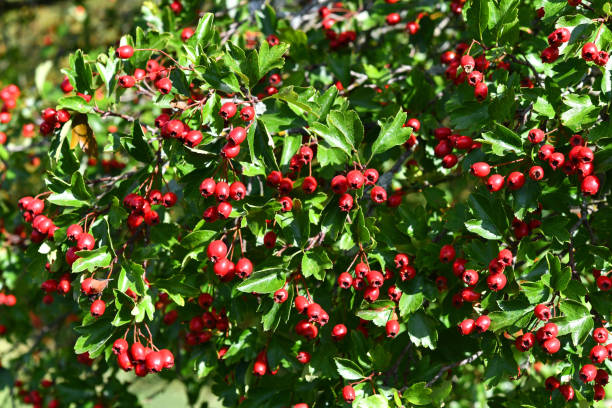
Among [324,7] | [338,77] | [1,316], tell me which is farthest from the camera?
[1,316]

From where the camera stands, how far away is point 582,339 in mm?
1819

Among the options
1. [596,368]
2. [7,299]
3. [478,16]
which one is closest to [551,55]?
[478,16]

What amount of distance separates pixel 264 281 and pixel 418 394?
28.0 inches

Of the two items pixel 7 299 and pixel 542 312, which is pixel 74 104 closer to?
pixel 7 299

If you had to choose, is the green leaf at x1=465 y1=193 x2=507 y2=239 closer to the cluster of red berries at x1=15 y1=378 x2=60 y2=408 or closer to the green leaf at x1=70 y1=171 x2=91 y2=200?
the green leaf at x1=70 y1=171 x2=91 y2=200

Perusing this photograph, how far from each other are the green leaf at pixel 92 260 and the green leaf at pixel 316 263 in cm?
73

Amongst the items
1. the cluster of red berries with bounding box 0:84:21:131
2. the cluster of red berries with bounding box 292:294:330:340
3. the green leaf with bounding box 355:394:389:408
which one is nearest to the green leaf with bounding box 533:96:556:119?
the cluster of red berries with bounding box 292:294:330:340

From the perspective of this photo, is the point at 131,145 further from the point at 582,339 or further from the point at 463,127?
the point at 582,339

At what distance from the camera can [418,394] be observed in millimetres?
2010

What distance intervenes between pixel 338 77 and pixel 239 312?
125 cm

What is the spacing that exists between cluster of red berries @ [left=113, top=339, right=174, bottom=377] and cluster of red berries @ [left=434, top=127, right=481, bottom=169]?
1.34 metres

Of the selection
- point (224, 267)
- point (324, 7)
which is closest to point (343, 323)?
point (224, 267)

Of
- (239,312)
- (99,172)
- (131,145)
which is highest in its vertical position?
(131,145)

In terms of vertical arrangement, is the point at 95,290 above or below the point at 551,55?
below
